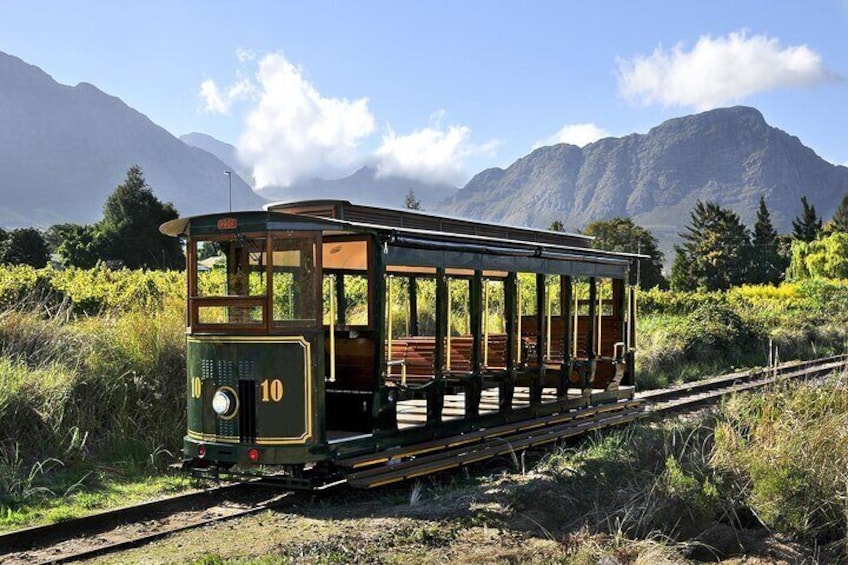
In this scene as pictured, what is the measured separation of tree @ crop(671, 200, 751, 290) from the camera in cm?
7375

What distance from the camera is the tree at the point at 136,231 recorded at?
54156 mm

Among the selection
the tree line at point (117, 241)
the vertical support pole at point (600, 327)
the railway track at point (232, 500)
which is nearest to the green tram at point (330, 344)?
the railway track at point (232, 500)

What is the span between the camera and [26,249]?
5062cm

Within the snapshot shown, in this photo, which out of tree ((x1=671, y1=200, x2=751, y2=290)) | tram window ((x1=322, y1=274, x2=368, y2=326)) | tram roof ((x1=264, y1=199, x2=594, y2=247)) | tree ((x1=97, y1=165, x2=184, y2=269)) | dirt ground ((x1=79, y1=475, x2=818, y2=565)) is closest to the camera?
dirt ground ((x1=79, y1=475, x2=818, y2=565))

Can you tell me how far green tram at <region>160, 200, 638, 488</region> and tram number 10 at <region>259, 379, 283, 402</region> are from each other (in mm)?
11

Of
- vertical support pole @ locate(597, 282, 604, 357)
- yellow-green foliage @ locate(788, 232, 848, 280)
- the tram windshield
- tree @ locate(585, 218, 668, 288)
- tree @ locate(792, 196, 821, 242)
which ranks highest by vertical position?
tree @ locate(792, 196, 821, 242)

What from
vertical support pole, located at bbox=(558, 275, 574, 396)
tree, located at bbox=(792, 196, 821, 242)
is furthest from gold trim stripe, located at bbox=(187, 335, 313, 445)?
tree, located at bbox=(792, 196, 821, 242)

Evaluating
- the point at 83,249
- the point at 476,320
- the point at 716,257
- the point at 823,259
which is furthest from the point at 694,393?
the point at 716,257

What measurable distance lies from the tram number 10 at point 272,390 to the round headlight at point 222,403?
1.19 ft

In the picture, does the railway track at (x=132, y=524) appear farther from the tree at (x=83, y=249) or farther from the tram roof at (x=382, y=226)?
the tree at (x=83, y=249)

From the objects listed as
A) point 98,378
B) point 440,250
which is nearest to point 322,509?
point 440,250

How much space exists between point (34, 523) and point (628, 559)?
5.00m

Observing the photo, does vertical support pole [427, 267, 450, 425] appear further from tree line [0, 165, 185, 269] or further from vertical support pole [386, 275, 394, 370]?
tree line [0, 165, 185, 269]

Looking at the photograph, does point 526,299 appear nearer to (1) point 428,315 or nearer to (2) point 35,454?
(1) point 428,315
